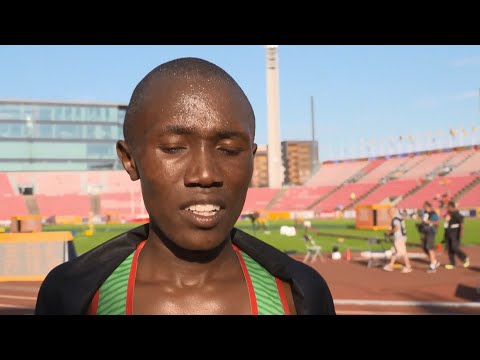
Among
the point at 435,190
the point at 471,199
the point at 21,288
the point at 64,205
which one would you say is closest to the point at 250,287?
the point at 21,288

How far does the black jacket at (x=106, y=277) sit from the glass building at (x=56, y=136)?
229ft

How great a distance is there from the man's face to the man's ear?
99 mm

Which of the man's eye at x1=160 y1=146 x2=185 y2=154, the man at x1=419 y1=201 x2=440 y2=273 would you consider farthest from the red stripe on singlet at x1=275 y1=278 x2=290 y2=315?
the man at x1=419 y1=201 x2=440 y2=273

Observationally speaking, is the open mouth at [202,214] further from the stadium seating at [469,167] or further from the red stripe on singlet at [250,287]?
the stadium seating at [469,167]

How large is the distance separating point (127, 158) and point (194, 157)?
1.34 ft

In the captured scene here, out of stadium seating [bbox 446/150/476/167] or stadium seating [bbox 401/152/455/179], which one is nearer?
stadium seating [bbox 446/150/476/167]

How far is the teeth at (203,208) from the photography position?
2.01 metres

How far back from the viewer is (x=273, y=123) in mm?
72562

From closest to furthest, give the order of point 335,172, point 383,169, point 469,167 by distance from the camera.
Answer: point 469,167 → point 383,169 → point 335,172

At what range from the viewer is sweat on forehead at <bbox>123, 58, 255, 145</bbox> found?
209cm

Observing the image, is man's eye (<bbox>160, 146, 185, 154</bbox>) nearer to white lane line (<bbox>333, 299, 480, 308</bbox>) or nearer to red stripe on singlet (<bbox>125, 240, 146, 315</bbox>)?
red stripe on singlet (<bbox>125, 240, 146, 315</bbox>)

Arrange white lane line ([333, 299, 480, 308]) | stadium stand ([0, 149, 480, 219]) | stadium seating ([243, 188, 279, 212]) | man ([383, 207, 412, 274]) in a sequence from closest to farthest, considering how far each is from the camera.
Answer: white lane line ([333, 299, 480, 308]) < man ([383, 207, 412, 274]) < stadium stand ([0, 149, 480, 219]) < stadium seating ([243, 188, 279, 212])

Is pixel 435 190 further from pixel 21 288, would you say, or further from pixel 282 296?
pixel 282 296
